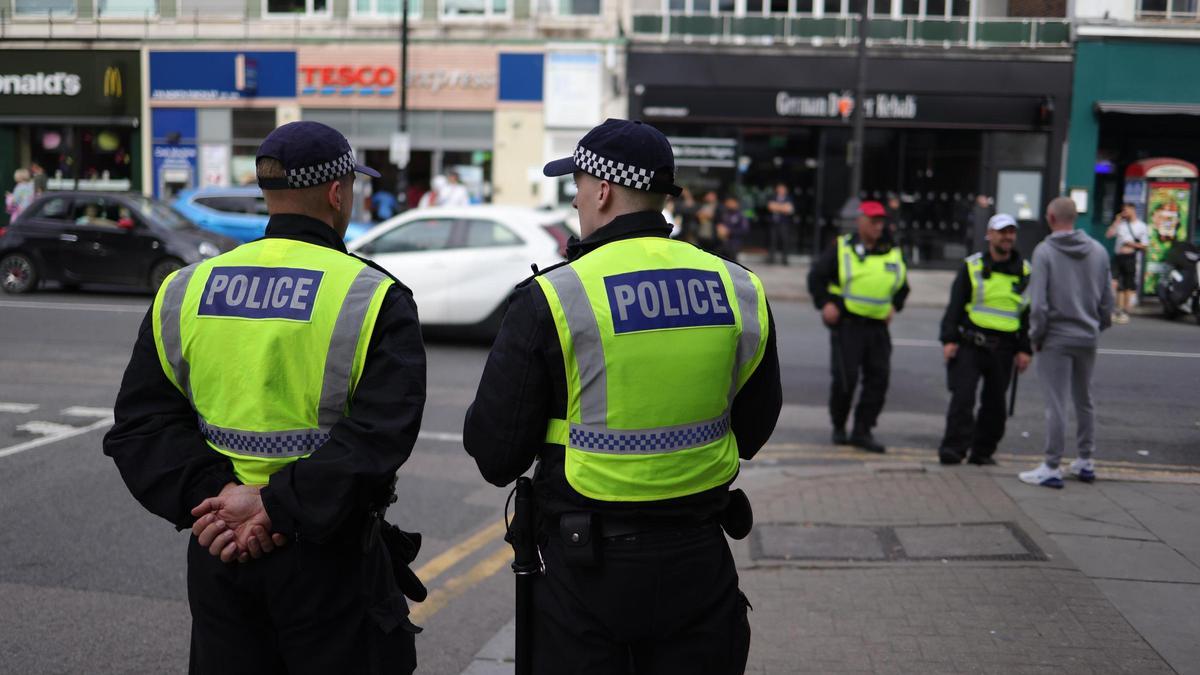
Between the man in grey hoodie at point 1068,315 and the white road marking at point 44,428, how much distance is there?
22.9 feet

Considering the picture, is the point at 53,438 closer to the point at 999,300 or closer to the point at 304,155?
the point at 304,155

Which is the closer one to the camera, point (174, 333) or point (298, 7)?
point (174, 333)

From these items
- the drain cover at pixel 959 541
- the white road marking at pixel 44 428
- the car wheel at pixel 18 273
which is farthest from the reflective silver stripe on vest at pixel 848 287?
the car wheel at pixel 18 273

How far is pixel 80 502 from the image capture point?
271 inches

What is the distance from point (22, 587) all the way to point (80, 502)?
1.49 meters

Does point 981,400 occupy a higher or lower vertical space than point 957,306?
lower

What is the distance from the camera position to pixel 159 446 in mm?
2924

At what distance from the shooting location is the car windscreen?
687 inches

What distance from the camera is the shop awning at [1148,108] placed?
24.1 m

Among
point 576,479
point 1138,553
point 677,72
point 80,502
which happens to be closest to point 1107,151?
point 677,72

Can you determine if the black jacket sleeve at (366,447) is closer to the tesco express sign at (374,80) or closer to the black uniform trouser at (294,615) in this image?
the black uniform trouser at (294,615)

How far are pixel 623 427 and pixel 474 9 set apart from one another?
2573cm

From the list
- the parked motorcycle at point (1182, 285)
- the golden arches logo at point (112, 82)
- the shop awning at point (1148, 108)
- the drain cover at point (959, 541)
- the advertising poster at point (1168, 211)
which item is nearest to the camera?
the drain cover at point (959, 541)

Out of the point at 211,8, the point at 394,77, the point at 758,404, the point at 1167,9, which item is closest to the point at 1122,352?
the point at 758,404
